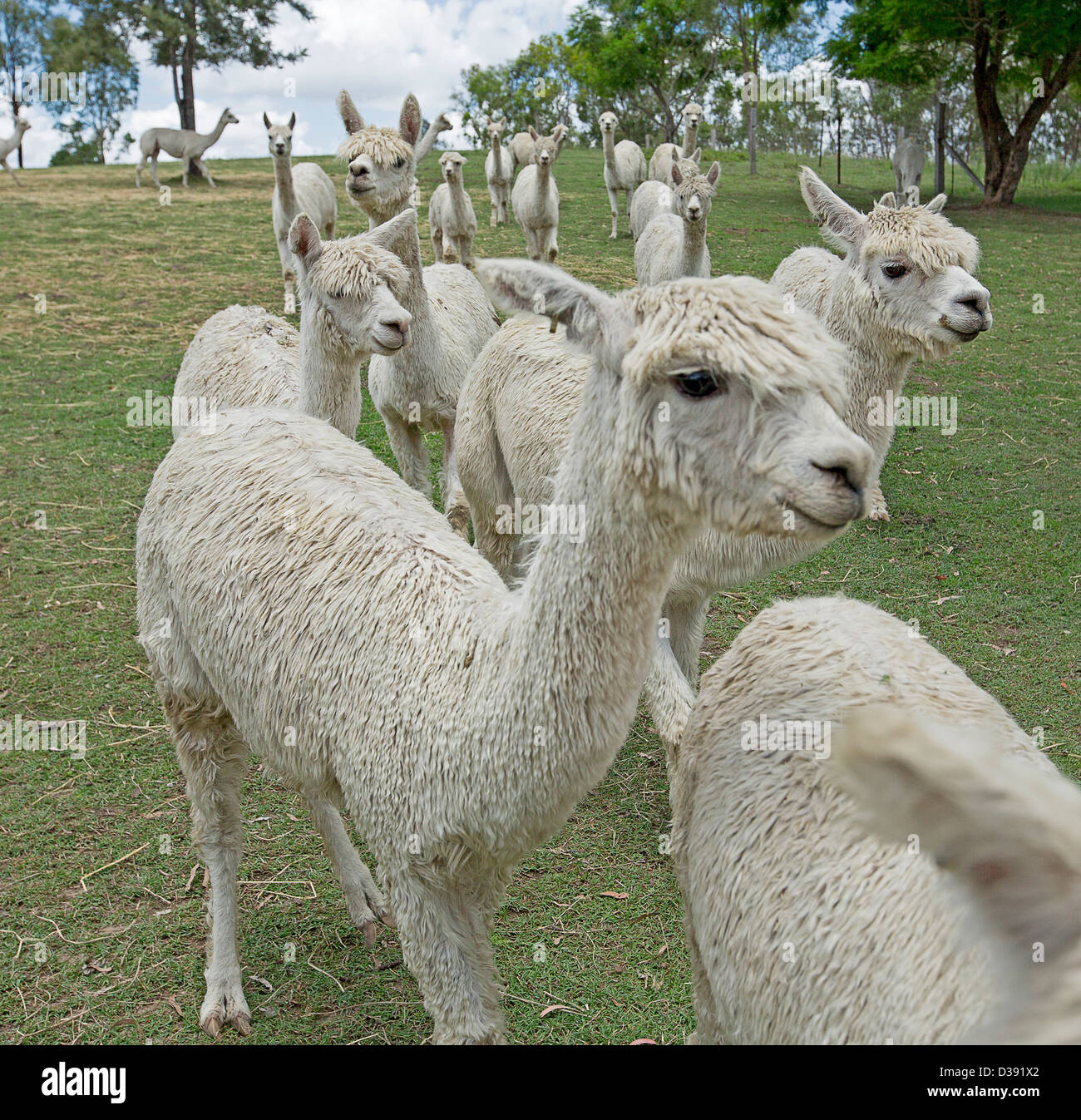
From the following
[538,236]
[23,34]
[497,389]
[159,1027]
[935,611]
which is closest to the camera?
[159,1027]

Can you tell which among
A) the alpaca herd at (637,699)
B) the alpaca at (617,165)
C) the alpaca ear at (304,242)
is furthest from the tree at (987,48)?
the alpaca herd at (637,699)

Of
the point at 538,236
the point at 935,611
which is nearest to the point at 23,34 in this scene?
the point at 538,236

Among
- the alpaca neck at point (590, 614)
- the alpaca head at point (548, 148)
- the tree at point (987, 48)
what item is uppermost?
the tree at point (987, 48)

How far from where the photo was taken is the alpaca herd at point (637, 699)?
1.11 m

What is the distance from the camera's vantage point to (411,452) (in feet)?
22.1

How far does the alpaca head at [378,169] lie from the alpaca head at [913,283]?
2747 millimetres

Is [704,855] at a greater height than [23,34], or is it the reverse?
[23,34]

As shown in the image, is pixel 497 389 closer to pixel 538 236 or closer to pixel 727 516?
pixel 727 516

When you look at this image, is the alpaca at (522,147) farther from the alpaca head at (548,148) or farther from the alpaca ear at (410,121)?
the alpaca ear at (410,121)

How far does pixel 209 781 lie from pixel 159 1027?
30.9 inches

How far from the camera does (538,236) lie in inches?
547

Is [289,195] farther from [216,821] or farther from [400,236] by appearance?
[216,821]

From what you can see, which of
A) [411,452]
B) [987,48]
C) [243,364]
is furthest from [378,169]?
[987,48]

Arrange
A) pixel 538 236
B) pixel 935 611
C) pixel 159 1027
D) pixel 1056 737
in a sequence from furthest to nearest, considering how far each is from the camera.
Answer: pixel 538 236 → pixel 935 611 → pixel 1056 737 → pixel 159 1027
